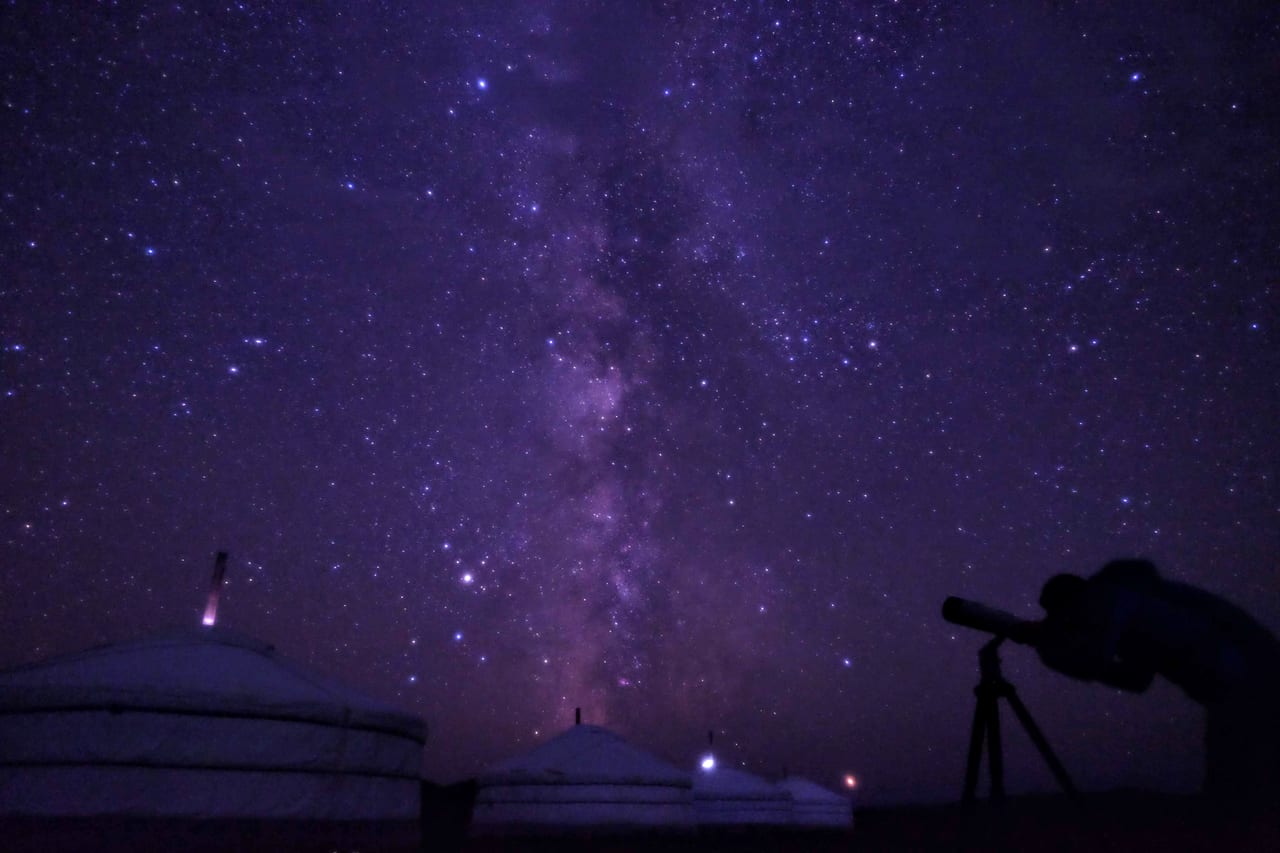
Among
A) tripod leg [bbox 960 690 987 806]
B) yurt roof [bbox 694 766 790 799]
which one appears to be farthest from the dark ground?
yurt roof [bbox 694 766 790 799]

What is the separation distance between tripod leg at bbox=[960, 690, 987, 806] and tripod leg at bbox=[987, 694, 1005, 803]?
5cm

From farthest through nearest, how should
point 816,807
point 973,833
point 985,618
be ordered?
point 816,807 → point 973,833 → point 985,618

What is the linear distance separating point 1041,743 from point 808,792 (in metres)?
21.6

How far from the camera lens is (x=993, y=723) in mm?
5184

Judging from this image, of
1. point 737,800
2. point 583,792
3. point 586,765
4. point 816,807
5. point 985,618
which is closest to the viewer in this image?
point 985,618

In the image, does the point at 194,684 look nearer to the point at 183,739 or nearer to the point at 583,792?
the point at 183,739

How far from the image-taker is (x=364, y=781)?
921 cm

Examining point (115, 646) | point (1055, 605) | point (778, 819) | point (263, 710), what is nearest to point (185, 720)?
point (263, 710)

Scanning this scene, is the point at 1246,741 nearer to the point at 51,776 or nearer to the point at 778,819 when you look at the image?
the point at 51,776

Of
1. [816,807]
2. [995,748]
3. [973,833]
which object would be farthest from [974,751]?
[816,807]

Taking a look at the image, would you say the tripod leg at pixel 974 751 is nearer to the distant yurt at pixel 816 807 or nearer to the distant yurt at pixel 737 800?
the distant yurt at pixel 737 800

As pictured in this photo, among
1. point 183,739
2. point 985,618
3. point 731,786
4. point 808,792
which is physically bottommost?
point 808,792

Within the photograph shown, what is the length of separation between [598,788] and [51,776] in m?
8.38

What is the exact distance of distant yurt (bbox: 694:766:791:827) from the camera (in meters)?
20.4
